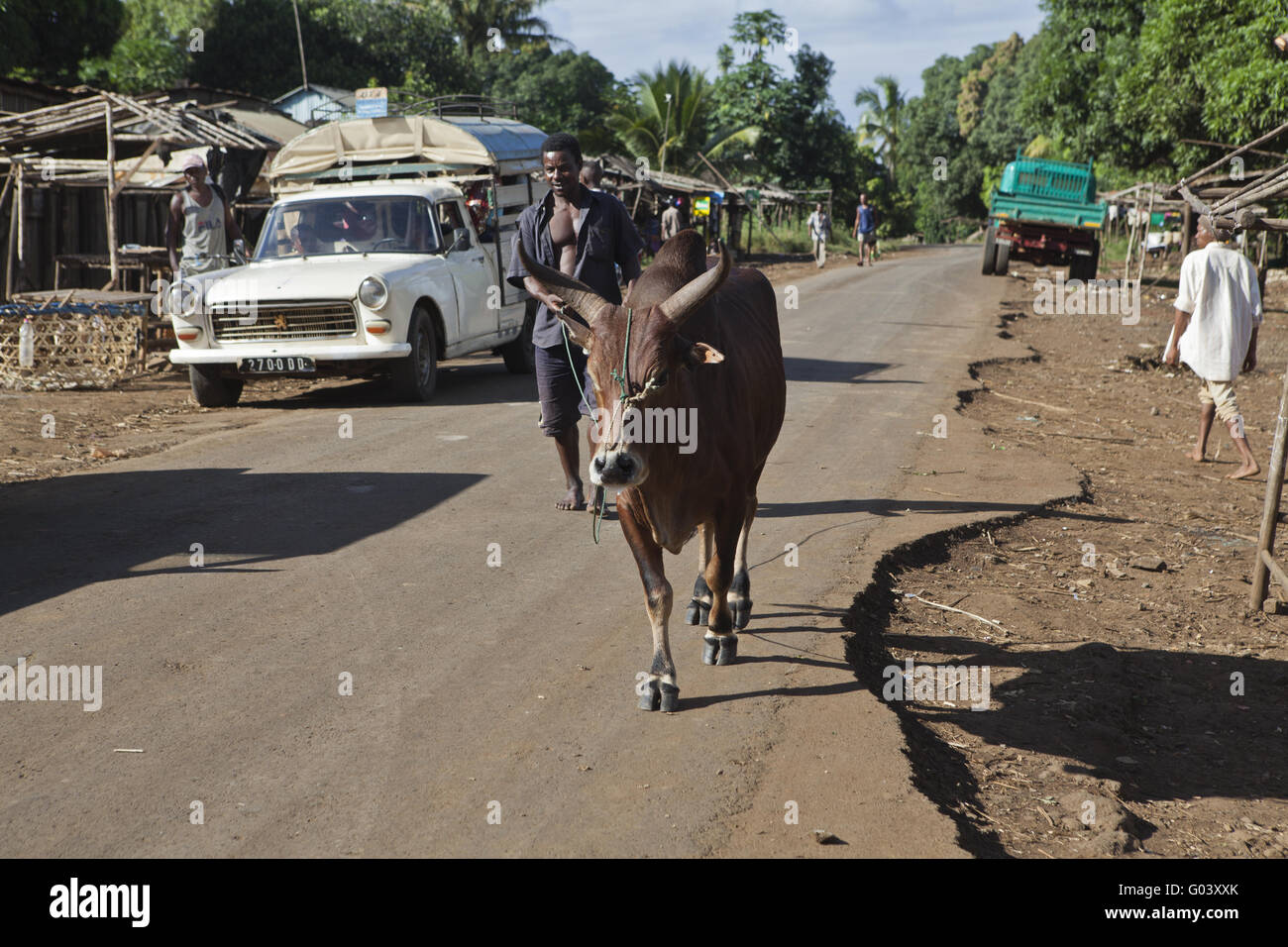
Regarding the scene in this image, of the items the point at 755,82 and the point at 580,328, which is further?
the point at 755,82

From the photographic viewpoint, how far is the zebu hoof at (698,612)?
18.8 feet

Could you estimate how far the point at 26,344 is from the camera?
12.1 meters

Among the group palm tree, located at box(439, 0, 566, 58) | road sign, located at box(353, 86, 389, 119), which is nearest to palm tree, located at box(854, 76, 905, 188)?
palm tree, located at box(439, 0, 566, 58)

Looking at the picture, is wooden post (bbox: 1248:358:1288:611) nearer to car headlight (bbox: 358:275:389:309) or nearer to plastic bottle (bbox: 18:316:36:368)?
car headlight (bbox: 358:275:389:309)

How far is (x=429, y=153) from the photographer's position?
13.6 meters

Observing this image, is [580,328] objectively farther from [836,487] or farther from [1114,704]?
[836,487]

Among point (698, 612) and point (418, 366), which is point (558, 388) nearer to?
point (698, 612)

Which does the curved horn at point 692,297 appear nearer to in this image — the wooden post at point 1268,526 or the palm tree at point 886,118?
the wooden post at point 1268,526

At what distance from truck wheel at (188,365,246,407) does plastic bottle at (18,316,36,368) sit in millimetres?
1935

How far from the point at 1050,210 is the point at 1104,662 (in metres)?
23.8

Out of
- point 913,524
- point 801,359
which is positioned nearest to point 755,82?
point 801,359

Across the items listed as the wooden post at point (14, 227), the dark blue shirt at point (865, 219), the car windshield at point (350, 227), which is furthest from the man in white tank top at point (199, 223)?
the dark blue shirt at point (865, 219)

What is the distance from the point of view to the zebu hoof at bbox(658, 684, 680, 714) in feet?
15.2

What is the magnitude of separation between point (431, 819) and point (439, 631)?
1795mm
